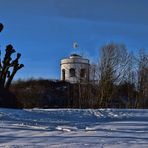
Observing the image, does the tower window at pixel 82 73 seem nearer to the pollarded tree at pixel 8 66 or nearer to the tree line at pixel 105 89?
the tree line at pixel 105 89

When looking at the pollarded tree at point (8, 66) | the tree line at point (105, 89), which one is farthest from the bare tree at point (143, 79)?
the pollarded tree at point (8, 66)

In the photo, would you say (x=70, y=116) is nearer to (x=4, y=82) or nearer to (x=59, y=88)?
(x=4, y=82)

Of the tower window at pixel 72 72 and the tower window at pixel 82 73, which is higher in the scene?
the tower window at pixel 72 72

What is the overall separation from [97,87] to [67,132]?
33.0 m

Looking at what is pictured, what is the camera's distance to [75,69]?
171 ft

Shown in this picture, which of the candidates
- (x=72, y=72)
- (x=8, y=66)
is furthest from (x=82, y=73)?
(x=8, y=66)

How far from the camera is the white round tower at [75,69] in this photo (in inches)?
1892

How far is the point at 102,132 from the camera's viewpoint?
11047 millimetres

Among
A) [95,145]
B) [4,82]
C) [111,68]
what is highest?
[111,68]

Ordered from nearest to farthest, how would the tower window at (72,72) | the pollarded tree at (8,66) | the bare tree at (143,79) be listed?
the pollarded tree at (8,66) → the bare tree at (143,79) → the tower window at (72,72)

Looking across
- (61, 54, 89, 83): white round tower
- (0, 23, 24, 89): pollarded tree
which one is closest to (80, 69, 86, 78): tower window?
(61, 54, 89, 83): white round tower

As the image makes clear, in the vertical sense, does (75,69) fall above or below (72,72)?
above

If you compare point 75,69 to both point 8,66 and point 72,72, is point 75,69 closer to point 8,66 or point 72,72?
point 72,72

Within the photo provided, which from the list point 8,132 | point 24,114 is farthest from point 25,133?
point 24,114
